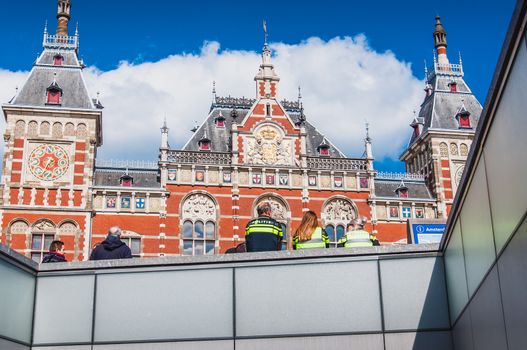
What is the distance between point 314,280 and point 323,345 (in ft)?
2.75

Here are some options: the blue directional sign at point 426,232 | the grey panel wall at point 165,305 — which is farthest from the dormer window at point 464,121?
the grey panel wall at point 165,305

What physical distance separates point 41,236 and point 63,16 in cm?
1038

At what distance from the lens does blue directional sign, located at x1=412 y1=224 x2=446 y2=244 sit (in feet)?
41.6

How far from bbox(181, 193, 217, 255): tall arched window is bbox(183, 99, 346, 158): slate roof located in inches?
88.3

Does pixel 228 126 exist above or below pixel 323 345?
above

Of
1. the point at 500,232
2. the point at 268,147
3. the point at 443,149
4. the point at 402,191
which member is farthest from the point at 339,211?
the point at 500,232

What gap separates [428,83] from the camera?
33.2 meters

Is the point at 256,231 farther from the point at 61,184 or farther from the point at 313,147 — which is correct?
the point at 313,147

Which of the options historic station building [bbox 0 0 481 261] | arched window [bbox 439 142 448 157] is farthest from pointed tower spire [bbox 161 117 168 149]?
arched window [bbox 439 142 448 157]

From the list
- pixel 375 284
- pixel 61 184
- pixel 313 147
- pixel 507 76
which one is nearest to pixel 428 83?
pixel 313 147

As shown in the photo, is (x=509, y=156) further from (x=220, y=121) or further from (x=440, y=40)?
(x=440, y=40)

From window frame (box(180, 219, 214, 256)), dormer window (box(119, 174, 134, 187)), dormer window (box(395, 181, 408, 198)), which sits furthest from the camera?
dormer window (box(395, 181, 408, 198))

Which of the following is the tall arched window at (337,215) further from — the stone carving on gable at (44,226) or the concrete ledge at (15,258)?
the concrete ledge at (15,258)

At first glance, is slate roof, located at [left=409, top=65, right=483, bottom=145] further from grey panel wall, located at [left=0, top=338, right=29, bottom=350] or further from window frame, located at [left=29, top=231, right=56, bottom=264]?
grey panel wall, located at [left=0, top=338, right=29, bottom=350]
